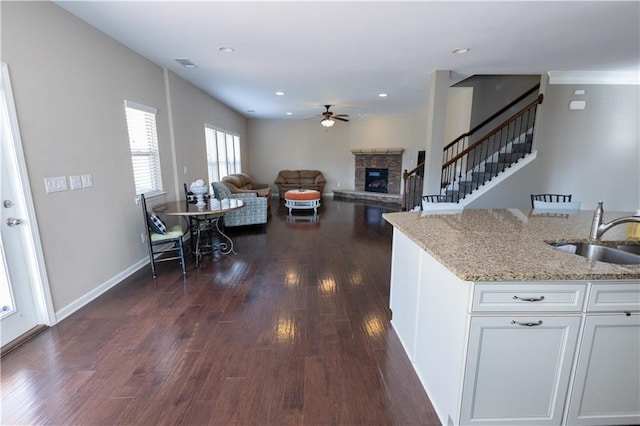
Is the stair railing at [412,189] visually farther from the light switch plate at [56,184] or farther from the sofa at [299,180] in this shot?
the light switch plate at [56,184]

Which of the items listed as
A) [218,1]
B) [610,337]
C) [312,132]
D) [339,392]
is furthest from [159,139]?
[312,132]

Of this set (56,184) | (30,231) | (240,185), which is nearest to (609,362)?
(30,231)

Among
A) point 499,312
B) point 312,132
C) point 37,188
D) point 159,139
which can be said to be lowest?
point 499,312

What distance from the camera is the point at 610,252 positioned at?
181cm

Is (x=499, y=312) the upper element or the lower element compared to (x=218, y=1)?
lower

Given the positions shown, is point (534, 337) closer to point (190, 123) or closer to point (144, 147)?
point (144, 147)

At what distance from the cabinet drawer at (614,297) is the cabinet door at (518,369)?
12cm

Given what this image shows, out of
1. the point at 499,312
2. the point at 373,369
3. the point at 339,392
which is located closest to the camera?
the point at 499,312

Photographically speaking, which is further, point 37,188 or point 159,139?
point 159,139

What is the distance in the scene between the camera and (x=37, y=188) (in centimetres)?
233

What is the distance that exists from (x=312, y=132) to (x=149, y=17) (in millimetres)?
7527

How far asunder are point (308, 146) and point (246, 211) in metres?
5.14

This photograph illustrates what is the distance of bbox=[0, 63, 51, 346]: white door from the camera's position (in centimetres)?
212

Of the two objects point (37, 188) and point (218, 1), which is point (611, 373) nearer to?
point (218, 1)
